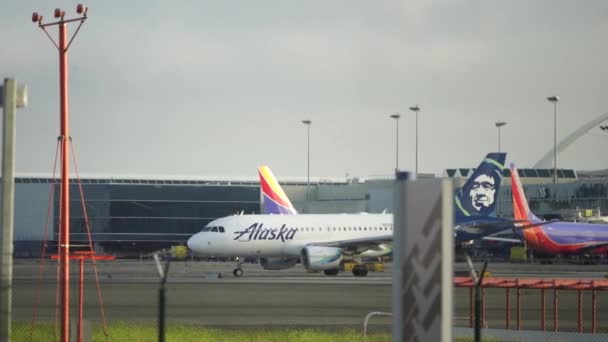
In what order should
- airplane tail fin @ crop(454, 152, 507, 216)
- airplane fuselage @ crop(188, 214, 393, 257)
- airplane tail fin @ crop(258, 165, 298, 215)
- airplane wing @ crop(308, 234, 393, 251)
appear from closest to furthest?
airplane wing @ crop(308, 234, 393, 251) < airplane fuselage @ crop(188, 214, 393, 257) < airplane tail fin @ crop(454, 152, 507, 216) < airplane tail fin @ crop(258, 165, 298, 215)

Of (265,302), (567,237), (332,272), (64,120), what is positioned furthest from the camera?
(567,237)

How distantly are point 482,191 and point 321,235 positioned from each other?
353 inches

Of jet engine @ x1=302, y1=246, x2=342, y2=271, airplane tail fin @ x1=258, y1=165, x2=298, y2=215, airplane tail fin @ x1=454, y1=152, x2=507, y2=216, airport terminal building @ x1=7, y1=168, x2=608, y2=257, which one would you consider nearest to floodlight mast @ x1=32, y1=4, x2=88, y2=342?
jet engine @ x1=302, y1=246, x2=342, y2=271

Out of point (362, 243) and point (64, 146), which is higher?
point (64, 146)

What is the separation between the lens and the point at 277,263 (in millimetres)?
61031

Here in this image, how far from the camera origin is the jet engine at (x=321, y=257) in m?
55.9

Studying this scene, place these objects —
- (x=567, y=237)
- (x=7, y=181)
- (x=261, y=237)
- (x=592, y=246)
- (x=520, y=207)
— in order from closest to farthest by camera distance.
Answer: (x=7, y=181) → (x=261, y=237) → (x=567, y=237) → (x=592, y=246) → (x=520, y=207)

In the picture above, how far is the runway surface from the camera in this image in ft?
103

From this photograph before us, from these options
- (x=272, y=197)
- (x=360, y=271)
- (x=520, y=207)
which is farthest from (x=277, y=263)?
(x=520, y=207)

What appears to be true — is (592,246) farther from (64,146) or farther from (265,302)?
(64,146)

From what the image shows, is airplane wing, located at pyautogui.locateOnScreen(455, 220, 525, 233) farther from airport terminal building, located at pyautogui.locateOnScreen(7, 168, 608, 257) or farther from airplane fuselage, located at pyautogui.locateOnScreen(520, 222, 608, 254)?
airport terminal building, located at pyautogui.locateOnScreen(7, 168, 608, 257)

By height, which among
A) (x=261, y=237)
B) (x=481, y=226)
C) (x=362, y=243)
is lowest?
(x=362, y=243)

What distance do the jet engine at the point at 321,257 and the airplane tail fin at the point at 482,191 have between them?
7328 mm

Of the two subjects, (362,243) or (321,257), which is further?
(362,243)
